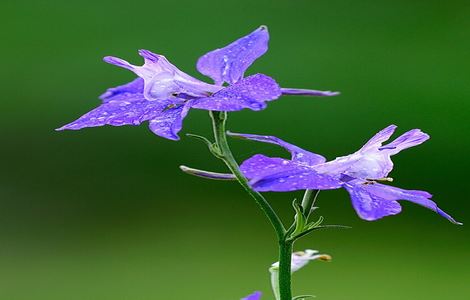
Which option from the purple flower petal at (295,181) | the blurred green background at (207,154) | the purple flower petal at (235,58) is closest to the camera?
the purple flower petal at (295,181)

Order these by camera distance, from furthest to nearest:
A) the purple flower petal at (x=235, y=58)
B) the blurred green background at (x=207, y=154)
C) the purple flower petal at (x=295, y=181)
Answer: the blurred green background at (x=207, y=154) < the purple flower petal at (x=235, y=58) < the purple flower petal at (x=295, y=181)

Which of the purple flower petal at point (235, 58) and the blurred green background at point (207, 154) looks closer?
the purple flower petal at point (235, 58)

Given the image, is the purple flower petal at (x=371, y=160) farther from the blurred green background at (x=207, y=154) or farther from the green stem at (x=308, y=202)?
the blurred green background at (x=207, y=154)

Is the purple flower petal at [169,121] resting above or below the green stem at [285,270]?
above

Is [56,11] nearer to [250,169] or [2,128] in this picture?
[2,128]

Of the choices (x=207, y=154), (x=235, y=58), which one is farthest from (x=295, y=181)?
(x=207, y=154)

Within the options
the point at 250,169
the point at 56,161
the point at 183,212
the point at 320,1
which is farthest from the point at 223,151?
the point at 320,1

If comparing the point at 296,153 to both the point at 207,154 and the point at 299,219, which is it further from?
the point at 207,154

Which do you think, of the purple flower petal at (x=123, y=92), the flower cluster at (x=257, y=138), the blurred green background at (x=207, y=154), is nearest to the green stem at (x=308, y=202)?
the flower cluster at (x=257, y=138)

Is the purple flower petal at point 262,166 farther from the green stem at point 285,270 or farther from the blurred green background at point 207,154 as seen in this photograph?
the blurred green background at point 207,154
